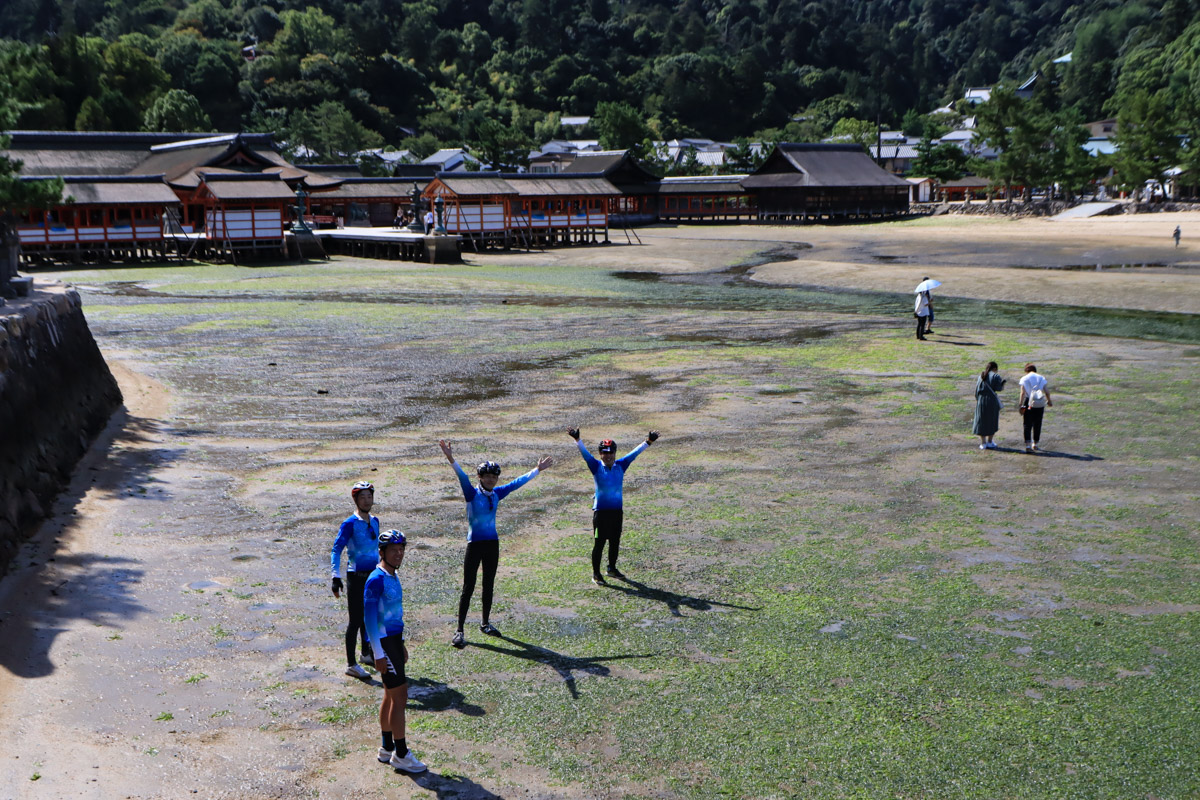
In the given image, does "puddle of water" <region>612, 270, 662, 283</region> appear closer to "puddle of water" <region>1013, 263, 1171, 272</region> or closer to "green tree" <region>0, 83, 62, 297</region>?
"puddle of water" <region>1013, 263, 1171, 272</region>

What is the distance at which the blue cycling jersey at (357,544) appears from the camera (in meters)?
8.72

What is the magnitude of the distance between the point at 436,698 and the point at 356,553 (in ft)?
4.79

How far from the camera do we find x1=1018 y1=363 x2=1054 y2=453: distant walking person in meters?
16.2

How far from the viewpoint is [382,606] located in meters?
7.40

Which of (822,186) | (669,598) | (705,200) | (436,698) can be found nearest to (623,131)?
(705,200)

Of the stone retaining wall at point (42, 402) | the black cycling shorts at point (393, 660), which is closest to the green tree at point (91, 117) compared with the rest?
the stone retaining wall at point (42, 402)

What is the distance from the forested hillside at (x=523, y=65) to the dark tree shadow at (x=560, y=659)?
81.6 metres

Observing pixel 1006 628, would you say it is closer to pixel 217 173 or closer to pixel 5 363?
pixel 5 363

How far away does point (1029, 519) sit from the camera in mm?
13328

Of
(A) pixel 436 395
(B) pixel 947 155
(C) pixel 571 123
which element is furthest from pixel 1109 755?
(C) pixel 571 123

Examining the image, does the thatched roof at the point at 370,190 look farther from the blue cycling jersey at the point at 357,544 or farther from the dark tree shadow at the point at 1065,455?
the blue cycling jersey at the point at 357,544

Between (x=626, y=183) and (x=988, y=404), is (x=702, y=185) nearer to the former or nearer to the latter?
(x=626, y=183)

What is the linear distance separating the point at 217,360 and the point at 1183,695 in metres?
22.5

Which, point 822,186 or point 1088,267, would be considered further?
point 822,186
